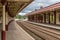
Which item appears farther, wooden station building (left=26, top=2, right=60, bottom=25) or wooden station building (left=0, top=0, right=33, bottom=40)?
wooden station building (left=26, top=2, right=60, bottom=25)

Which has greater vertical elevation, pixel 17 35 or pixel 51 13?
pixel 51 13

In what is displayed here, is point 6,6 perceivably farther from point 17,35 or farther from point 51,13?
point 51,13

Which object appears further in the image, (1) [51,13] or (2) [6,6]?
(1) [51,13]

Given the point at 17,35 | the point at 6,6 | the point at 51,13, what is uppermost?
the point at 6,6

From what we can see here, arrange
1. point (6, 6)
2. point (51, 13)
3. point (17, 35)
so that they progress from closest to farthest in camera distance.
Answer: point (17, 35) → point (6, 6) → point (51, 13)

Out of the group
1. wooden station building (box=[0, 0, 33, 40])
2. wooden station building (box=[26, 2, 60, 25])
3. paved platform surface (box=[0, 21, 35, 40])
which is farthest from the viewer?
wooden station building (box=[26, 2, 60, 25])

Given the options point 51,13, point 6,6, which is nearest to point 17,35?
point 6,6

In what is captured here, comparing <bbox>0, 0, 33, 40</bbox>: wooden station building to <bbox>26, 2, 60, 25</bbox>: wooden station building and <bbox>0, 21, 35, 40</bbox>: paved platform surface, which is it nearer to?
<bbox>0, 21, 35, 40</bbox>: paved platform surface

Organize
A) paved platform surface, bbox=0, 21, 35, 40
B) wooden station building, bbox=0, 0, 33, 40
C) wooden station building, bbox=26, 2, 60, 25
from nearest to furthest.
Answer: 1. wooden station building, bbox=0, 0, 33, 40
2. paved platform surface, bbox=0, 21, 35, 40
3. wooden station building, bbox=26, 2, 60, 25

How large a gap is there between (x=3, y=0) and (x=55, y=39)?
6.32 m

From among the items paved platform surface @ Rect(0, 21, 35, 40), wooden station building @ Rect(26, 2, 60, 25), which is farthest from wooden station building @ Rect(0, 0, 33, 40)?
wooden station building @ Rect(26, 2, 60, 25)

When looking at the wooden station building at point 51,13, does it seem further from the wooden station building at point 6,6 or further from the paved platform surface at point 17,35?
the paved platform surface at point 17,35

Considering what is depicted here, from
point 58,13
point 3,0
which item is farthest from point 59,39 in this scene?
point 58,13

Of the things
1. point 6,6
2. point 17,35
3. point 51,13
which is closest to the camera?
point 17,35
